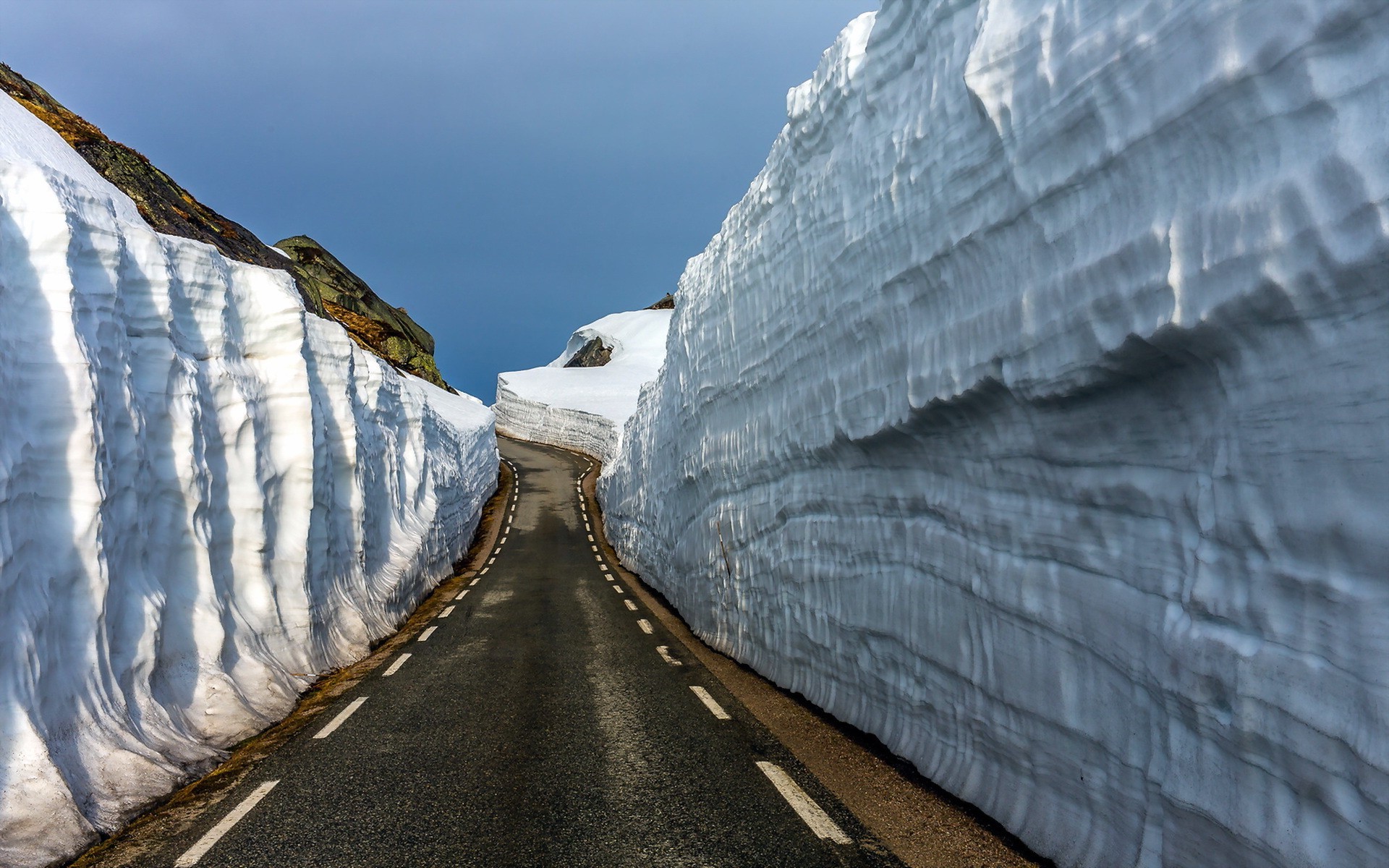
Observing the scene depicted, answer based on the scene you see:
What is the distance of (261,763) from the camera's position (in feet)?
19.3

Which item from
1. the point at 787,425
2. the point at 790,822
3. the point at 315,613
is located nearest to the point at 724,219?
the point at 787,425

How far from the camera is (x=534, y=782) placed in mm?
5410

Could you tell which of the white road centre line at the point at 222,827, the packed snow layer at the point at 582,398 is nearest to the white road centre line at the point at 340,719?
the white road centre line at the point at 222,827

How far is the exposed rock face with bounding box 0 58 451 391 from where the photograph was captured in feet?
64.6

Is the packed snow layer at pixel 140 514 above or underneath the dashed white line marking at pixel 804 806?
above

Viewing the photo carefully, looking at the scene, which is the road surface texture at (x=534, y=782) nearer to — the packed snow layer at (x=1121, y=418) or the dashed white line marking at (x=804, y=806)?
the dashed white line marking at (x=804, y=806)

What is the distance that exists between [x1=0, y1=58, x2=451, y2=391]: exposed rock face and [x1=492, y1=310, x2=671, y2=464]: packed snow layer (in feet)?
37.8

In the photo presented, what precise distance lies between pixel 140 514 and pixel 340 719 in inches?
95.5

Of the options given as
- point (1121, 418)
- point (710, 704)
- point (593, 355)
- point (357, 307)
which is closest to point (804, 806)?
point (710, 704)

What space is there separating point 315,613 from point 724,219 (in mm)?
7433

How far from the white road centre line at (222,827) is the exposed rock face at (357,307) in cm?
3517

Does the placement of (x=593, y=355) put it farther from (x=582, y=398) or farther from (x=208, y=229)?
(x=208, y=229)

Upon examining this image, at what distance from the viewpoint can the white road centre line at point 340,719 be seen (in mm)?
6604

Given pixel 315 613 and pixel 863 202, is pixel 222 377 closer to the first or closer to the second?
pixel 315 613
